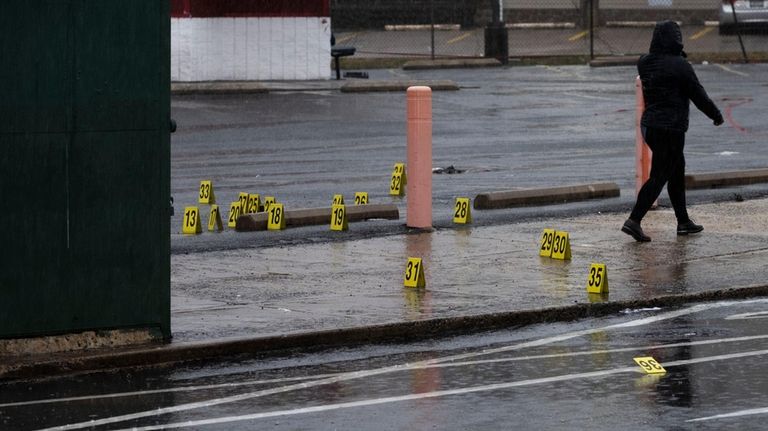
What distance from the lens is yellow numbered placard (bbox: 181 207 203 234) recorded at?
16.0m

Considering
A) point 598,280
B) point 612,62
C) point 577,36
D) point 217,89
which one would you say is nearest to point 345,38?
point 577,36

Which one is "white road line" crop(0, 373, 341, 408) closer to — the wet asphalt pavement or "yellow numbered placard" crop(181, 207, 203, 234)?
the wet asphalt pavement

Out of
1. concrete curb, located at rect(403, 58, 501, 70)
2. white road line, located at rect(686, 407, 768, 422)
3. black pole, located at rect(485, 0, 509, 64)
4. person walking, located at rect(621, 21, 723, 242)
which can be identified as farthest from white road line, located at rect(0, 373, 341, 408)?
black pole, located at rect(485, 0, 509, 64)

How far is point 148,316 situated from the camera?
10969 millimetres

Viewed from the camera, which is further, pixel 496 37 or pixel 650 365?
pixel 496 37

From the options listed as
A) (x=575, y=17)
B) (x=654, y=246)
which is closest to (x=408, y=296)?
(x=654, y=246)

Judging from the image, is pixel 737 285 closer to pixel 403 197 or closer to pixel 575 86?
pixel 403 197

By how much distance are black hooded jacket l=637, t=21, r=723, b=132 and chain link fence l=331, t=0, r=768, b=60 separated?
1285 inches

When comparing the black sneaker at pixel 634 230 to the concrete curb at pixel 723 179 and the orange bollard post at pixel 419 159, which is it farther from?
the concrete curb at pixel 723 179

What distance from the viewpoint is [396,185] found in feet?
63.4

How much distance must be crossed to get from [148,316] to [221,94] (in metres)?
22.9

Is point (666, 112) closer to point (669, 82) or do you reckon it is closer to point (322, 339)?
point (669, 82)

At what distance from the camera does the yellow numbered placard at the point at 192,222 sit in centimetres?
1605

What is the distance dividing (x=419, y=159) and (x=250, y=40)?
64.6 feet
